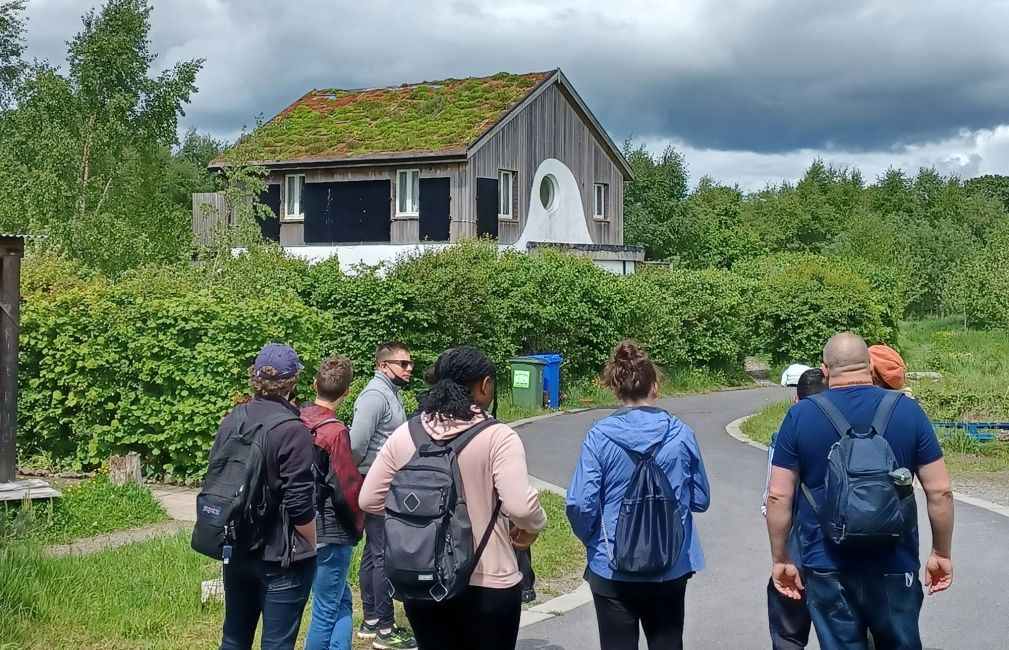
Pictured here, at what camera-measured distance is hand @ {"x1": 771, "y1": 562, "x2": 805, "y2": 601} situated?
481 cm

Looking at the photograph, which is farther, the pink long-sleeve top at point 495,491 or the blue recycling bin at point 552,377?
the blue recycling bin at point 552,377

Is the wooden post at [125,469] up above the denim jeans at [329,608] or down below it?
below

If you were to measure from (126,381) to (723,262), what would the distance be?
4992 cm

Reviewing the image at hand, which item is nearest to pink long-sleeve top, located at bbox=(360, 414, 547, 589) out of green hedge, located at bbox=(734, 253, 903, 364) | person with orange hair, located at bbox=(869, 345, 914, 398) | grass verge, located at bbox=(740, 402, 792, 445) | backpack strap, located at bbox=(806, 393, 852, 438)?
backpack strap, located at bbox=(806, 393, 852, 438)

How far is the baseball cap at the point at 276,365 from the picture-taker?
4996 millimetres

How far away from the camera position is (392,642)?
21.2ft

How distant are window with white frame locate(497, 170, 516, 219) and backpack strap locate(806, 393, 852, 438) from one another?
28454 mm

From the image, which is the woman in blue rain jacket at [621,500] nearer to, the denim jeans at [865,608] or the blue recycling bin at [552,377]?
the denim jeans at [865,608]

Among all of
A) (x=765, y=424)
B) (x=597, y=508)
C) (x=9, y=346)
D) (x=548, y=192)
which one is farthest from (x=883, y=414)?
(x=548, y=192)

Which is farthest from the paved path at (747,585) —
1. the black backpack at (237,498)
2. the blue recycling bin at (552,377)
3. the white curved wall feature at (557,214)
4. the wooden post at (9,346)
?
the white curved wall feature at (557,214)

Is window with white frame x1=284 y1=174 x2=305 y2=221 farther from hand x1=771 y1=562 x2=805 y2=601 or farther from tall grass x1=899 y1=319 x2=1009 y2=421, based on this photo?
hand x1=771 y1=562 x2=805 y2=601

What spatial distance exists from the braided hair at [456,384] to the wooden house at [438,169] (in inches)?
1025

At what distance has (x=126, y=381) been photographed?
42.4ft

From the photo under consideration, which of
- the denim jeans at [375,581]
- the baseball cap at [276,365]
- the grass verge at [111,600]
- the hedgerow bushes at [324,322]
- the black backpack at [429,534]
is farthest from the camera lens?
the hedgerow bushes at [324,322]
